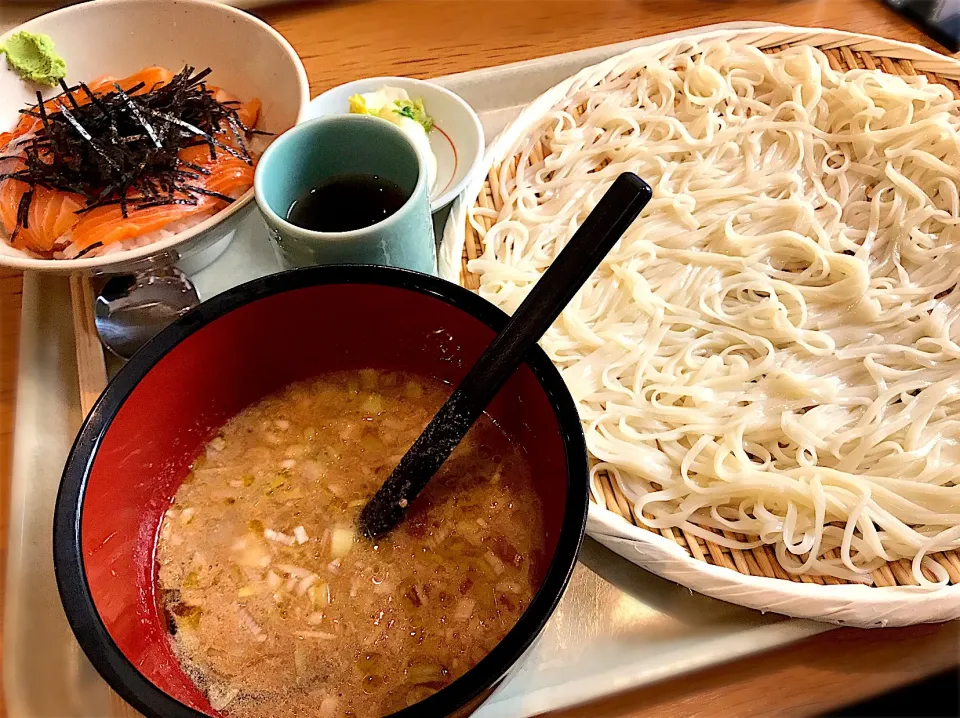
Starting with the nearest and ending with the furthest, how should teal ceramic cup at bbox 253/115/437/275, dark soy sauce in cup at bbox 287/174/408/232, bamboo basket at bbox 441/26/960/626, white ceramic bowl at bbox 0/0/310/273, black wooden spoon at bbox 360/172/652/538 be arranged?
1. black wooden spoon at bbox 360/172/652/538
2. bamboo basket at bbox 441/26/960/626
3. teal ceramic cup at bbox 253/115/437/275
4. dark soy sauce in cup at bbox 287/174/408/232
5. white ceramic bowl at bbox 0/0/310/273

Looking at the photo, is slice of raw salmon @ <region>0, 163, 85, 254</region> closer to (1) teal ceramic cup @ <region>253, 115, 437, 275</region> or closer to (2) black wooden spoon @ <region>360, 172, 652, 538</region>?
(1) teal ceramic cup @ <region>253, 115, 437, 275</region>

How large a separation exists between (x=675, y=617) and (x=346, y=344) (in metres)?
0.56

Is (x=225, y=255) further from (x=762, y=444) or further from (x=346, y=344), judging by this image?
(x=762, y=444)

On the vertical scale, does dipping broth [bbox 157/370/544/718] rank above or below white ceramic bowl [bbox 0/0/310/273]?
below

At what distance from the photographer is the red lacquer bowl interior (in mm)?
766

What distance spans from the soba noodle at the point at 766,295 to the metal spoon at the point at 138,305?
506mm

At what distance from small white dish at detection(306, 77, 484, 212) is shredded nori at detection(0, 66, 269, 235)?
0.21m

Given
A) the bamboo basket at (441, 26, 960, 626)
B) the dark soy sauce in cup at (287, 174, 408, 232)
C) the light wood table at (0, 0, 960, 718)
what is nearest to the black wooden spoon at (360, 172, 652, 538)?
the bamboo basket at (441, 26, 960, 626)

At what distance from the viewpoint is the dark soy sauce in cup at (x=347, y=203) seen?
1034 mm

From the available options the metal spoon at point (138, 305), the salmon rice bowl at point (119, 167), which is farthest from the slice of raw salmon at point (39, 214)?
the metal spoon at point (138, 305)

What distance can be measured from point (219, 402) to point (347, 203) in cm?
34

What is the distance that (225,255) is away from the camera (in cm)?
128

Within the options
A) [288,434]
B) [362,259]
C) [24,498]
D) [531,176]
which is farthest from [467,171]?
[24,498]

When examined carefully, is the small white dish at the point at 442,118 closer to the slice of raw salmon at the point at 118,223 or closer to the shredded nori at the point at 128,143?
the shredded nori at the point at 128,143
